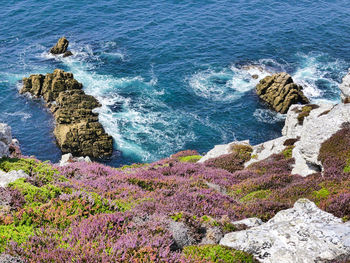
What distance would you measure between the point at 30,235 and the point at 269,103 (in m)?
66.6

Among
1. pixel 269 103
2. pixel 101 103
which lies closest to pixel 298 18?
pixel 269 103

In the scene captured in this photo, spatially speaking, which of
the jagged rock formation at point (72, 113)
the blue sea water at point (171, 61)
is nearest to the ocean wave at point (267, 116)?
the blue sea water at point (171, 61)

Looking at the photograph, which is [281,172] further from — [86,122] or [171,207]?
[86,122]

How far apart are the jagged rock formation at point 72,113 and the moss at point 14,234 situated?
49880 mm

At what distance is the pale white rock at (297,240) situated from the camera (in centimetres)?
1266

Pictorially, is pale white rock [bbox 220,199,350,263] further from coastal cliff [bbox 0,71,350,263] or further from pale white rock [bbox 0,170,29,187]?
pale white rock [bbox 0,170,29,187]

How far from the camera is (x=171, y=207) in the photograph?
17047mm

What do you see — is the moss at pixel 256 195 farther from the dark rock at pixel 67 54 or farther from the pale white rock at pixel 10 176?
the dark rock at pixel 67 54

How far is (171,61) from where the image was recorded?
288ft

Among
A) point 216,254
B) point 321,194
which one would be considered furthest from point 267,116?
point 216,254

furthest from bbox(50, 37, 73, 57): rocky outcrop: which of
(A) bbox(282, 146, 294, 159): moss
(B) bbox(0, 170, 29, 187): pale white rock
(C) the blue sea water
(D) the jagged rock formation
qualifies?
(B) bbox(0, 170, 29, 187): pale white rock

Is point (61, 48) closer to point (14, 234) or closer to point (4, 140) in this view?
point (4, 140)

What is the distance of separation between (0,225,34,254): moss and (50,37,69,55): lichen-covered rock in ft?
281

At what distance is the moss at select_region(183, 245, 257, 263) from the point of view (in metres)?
12.3
